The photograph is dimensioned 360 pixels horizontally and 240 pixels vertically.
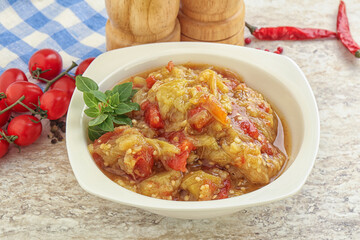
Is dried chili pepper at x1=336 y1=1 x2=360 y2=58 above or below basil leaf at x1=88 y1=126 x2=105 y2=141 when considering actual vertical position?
below

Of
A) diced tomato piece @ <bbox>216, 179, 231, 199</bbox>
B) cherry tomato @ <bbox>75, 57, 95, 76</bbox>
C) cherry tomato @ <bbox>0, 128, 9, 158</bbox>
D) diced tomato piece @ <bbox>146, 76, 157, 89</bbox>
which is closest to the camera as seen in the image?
diced tomato piece @ <bbox>216, 179, 231, 199</bbox>

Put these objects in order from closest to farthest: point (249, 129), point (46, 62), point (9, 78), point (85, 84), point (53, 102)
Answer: point (249, 129)
point (85, 84)
point (53, 102)
point (9, 78)
point (46, 62)

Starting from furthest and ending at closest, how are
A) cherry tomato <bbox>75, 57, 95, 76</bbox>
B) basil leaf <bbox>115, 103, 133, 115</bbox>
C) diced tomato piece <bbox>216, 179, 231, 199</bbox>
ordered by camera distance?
cherry tomato <bbox>75, 57, 95, 76</bbox> → basil leaf <bbox>115, 103, 133, 115</bbox> → diced tomato piece <bbox>216, 179, 231, 199</bbox>

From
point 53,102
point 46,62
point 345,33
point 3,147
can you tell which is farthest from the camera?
point 345,33

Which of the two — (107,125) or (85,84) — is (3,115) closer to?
(85,84)

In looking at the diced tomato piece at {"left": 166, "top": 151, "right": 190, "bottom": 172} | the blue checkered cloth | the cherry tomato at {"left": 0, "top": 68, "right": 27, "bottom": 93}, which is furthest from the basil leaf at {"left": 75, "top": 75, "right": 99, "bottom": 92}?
the blue checkered cloth

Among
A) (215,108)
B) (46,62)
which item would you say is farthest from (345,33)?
(46,62)

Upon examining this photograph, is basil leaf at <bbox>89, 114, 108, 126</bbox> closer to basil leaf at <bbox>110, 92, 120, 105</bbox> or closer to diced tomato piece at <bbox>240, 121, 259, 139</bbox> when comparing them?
basil leaf at <bbox>110, 92, 120, 105</bbox>
